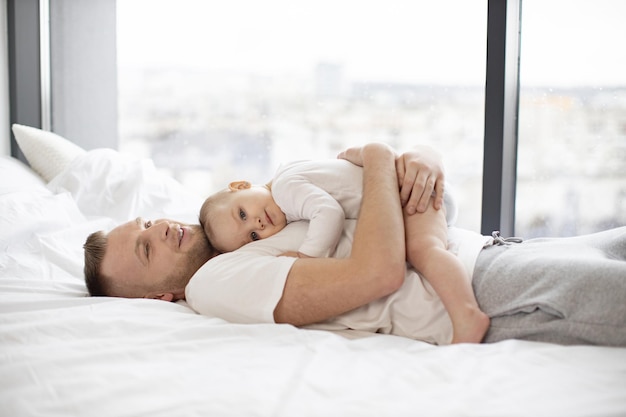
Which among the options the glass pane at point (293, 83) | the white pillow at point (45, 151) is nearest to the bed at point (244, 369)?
the white pillow at point (45, 151)

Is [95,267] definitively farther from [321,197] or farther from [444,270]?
[444,270]

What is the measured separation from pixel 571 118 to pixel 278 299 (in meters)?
1.49

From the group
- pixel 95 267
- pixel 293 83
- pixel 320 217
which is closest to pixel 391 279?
pixel 320 217

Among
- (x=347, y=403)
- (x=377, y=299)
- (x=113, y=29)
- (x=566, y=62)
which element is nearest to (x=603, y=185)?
(x=566, y=62)

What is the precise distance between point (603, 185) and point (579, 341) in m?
1.22

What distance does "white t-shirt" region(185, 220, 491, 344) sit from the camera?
4.37 feet

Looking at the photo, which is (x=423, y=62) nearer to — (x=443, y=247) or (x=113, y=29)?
(x=443, y=247)

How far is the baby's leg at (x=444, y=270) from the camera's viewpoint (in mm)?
1265

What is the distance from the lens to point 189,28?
3.06 metres

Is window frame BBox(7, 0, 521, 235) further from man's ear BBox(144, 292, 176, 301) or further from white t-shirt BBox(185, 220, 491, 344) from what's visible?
man's ear BBox(144, 292, 176, 301)

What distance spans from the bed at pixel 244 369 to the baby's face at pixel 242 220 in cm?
20

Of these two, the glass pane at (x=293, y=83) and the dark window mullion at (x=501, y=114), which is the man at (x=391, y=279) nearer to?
the dark window mullion at (x=501, y=114)

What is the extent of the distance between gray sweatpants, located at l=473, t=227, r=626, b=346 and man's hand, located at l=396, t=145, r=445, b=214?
0.19 metres

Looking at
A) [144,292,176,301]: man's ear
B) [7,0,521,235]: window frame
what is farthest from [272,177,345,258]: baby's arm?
[7,0,521,235]: window frame
